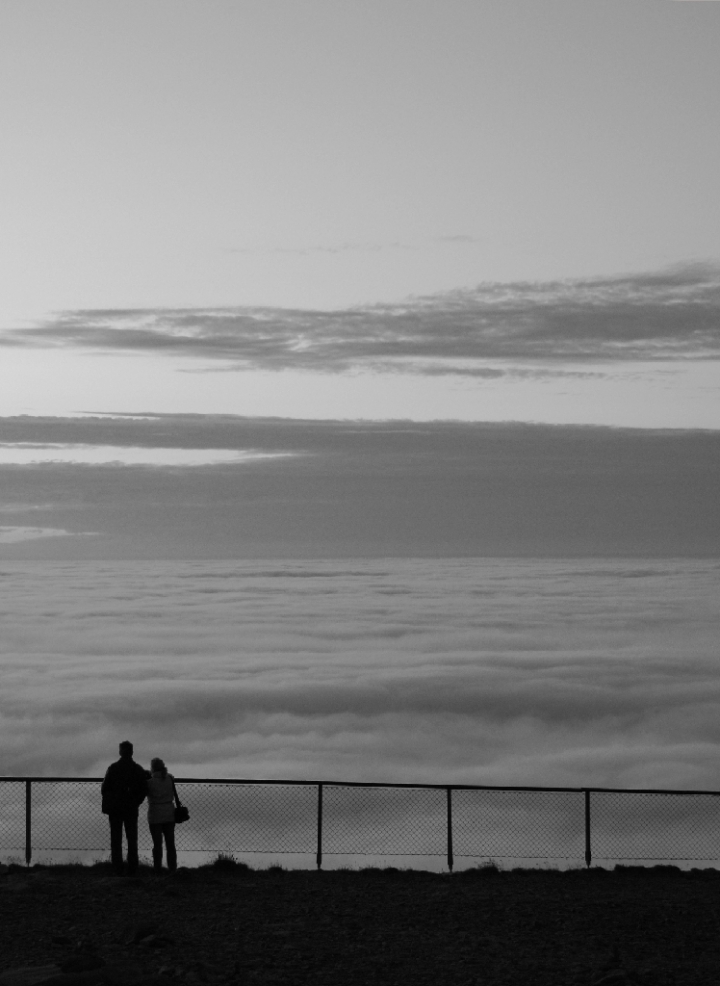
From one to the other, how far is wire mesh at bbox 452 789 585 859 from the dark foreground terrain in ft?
199

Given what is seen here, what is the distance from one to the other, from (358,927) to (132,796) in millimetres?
4150

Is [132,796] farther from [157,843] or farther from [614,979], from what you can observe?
[614,979]

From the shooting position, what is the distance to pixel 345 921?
16312 mm

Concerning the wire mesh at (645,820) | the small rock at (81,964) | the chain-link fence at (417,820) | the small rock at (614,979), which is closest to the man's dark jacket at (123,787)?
the small rock at (81,964)

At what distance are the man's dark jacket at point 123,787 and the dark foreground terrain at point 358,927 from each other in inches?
40.1

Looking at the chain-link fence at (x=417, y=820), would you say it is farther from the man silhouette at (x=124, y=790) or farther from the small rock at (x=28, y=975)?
the small rock at (x=28, y=975)

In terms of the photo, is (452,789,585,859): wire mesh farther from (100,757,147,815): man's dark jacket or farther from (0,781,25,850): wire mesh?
Answer: (100,757,147,815): man's dark jacket

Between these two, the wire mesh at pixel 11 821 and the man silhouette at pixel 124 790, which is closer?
the man silhouette at pixel 124 790

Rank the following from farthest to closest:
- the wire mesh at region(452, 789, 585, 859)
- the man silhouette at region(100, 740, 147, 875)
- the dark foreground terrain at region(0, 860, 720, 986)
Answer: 1. the wire mesh at region(452, 789, 585, 859)
2. the man silhouette at region(100, 740, 147, 875)
3. the dark foreground terrain at region(0, 860, 720, 986)

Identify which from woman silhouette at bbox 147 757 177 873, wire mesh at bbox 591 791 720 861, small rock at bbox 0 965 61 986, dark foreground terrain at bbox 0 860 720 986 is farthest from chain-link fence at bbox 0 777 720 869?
small rock at bbox 0 965 61 986

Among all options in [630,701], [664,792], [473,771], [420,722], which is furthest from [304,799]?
[630,701]

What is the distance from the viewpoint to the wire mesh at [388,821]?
75.0m

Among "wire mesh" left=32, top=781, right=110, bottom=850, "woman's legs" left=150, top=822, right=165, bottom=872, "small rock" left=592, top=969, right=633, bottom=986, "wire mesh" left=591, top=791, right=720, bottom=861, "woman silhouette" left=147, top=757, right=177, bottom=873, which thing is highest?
"woman silhouette" left=147, top=757, right=177, bottom=873

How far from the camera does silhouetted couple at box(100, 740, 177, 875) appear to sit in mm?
18266
